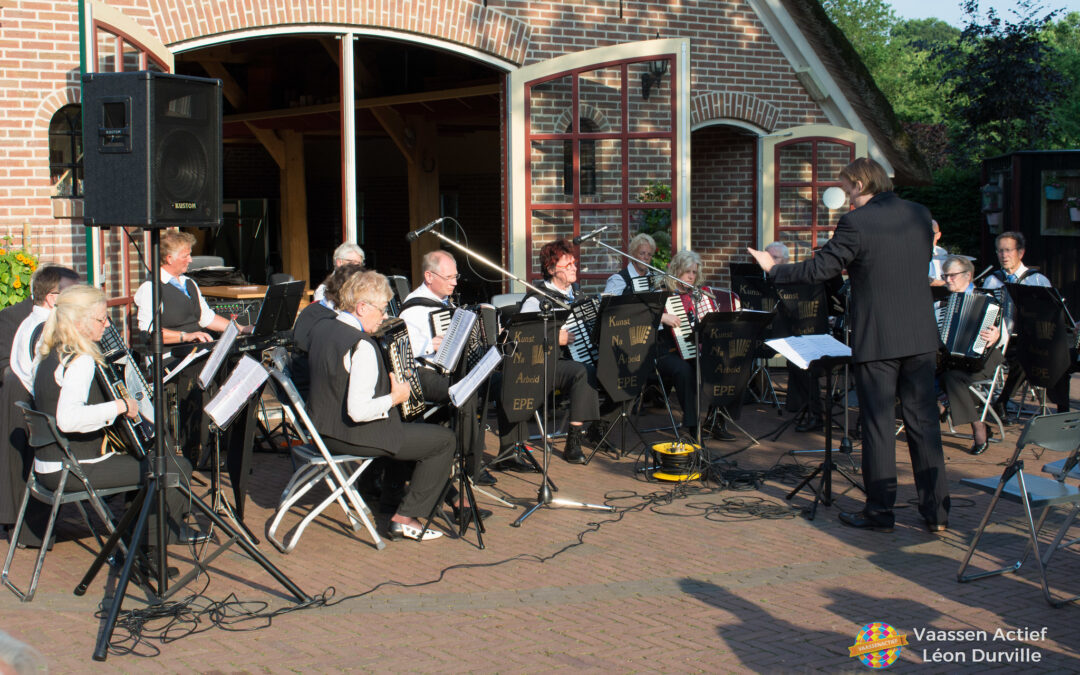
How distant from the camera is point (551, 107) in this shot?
1020cm

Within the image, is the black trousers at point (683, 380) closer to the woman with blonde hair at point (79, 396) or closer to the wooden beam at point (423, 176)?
the woman with blonde hair at point (79, 396)

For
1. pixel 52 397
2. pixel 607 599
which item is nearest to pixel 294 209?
pixel 52 397

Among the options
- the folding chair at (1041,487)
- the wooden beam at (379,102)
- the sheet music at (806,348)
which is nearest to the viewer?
the folding chair at (1041,487)

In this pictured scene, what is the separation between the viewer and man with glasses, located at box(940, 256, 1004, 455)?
8.03 metres

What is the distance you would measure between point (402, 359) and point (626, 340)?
216cm

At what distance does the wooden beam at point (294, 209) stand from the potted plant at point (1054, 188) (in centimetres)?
1041

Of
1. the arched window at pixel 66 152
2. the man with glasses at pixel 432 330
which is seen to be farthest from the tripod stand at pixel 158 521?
the arched window at pixel 66 152

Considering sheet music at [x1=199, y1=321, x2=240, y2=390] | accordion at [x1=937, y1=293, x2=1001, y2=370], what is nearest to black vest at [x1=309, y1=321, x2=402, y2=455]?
sheet music at [x1=199, y1=321, x2=240, y2=390]

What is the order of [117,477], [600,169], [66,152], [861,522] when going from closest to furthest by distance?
1. [117,477]
2. [861,522]
3. [66,152]
4. [600,169]

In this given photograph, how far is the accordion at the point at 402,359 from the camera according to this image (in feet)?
19.6

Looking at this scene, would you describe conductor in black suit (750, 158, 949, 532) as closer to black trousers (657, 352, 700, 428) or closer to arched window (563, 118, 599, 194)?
black trousers (657, 352, 700, 428)

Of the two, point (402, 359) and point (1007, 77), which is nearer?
point (402, 359)

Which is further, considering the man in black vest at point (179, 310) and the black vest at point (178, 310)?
the black vest at point (178, 310)

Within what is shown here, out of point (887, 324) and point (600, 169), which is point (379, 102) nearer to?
point (600, 169)
